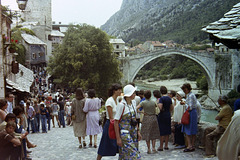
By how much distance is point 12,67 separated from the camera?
44.2 ft

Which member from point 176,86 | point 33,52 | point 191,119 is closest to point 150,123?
point 191,119

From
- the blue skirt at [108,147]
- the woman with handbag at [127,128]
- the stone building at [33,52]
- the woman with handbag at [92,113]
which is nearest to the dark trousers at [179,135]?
the woman with handbag at [92,113]

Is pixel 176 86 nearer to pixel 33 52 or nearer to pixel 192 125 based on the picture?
pixel 33 52

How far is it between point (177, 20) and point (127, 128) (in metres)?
106

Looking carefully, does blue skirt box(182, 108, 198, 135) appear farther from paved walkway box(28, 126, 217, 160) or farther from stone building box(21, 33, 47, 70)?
stone building box(21, 33, 47, 70)

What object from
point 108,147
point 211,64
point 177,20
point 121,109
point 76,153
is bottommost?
point 76,153

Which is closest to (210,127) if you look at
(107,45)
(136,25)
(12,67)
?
(12,67)

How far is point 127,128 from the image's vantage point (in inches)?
169

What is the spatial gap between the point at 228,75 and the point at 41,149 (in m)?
35.9

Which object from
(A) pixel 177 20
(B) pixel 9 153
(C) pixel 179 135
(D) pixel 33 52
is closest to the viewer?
(B) pixel 9 153

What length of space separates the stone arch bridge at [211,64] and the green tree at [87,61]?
9.48 m

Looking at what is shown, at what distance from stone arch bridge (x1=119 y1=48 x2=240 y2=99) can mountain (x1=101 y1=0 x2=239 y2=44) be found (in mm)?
33497

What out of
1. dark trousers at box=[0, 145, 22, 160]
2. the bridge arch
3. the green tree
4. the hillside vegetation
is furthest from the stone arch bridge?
dark trousers at box=[0, 145, 22, 160]

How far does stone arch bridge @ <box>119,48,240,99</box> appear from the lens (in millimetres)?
37219
